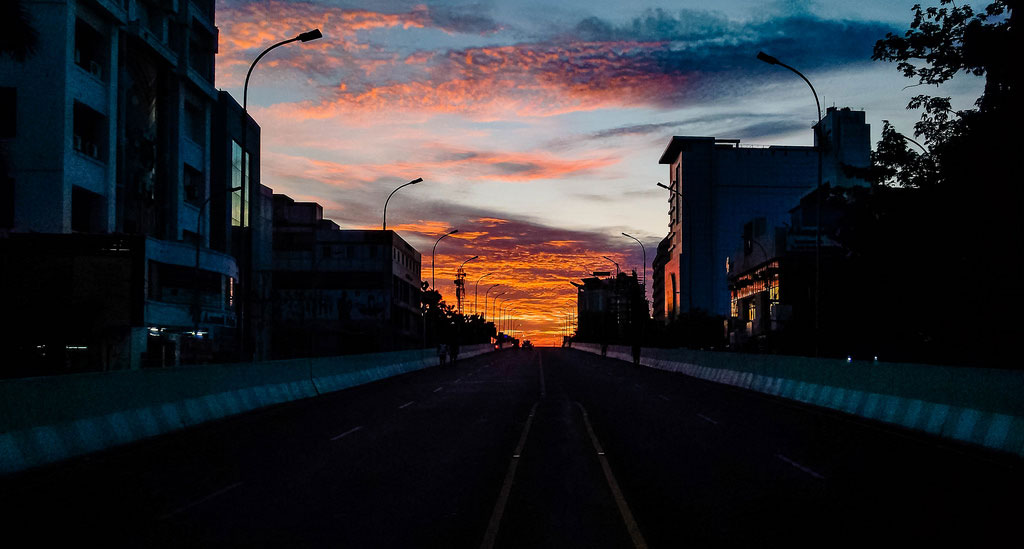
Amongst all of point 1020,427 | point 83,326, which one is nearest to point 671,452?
point 1020,427

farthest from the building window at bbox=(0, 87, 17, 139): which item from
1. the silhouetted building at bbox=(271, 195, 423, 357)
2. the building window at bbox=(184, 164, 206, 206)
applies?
the silhouetted building at bbox=(271, 195, 423, 357)

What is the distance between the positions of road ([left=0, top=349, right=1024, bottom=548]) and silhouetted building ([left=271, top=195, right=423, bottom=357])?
319ft

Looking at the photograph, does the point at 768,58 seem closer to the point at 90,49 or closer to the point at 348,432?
the point at 348,432

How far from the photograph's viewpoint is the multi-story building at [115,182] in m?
46.1

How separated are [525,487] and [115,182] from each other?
170 ft

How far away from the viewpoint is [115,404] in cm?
1541

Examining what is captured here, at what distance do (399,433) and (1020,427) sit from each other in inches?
408

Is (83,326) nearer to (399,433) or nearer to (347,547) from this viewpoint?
(399,433)

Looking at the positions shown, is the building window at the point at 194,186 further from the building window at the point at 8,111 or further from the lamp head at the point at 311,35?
the lamp head at the point at 311,35

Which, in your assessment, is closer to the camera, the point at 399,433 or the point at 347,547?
the point at 347,547

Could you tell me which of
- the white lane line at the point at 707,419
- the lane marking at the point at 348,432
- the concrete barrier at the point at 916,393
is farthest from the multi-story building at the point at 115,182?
the white lane line at the point at 707,419

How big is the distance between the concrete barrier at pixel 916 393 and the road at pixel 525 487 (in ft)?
1.72

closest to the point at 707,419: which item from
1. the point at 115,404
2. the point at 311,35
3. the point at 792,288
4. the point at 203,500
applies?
the point at 115,404

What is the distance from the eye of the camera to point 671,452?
14414 mm
